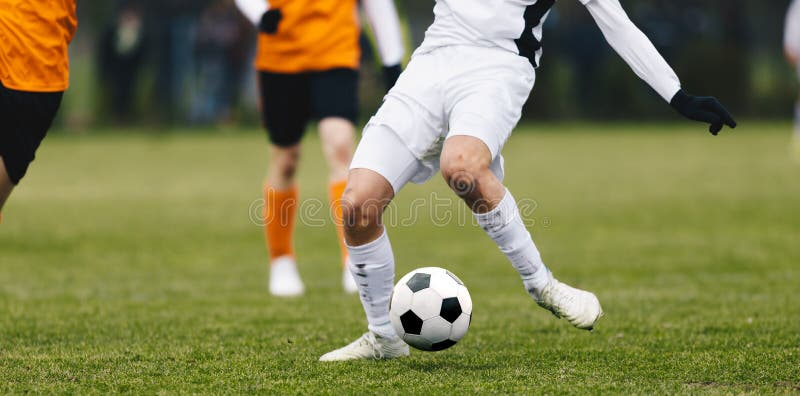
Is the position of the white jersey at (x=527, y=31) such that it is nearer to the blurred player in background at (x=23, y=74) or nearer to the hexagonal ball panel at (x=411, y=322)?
the hexagonal ball panel at (x=411, y=322)

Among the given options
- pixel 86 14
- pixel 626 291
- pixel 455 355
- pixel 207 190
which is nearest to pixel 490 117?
pixel 455 355

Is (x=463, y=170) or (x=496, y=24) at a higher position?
(x=496, y=24)

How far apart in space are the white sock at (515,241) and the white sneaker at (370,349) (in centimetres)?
58

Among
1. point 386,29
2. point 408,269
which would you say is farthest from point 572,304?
point 408,269

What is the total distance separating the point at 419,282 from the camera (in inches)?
177

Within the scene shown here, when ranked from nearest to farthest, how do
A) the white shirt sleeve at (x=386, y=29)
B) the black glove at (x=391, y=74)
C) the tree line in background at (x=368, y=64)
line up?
the black glove at (x=391, y=74) → the white shirt sleeve at (x=386, y=29) → the tree line in background at (x=368, y=64)

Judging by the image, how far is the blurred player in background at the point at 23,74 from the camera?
4.71 meters

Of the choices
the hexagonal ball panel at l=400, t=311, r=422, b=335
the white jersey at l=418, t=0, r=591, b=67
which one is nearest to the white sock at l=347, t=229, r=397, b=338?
the hexagonal ball panel at l=400, t=311, r=422, b=335

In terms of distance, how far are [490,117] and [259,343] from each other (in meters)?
1.44

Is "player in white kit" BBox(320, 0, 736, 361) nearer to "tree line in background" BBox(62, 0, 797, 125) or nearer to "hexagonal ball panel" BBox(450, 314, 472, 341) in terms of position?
"hexagonal ball panel" BBox(450, 314, 472, 341)

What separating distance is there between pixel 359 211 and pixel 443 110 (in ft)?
1.66

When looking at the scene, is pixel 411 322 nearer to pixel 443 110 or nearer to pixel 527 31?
pixel 443 110

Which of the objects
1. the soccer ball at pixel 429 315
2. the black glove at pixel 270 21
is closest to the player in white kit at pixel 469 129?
the soccer ball at pixel 429 315

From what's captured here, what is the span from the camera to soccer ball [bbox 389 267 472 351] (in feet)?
14.3
